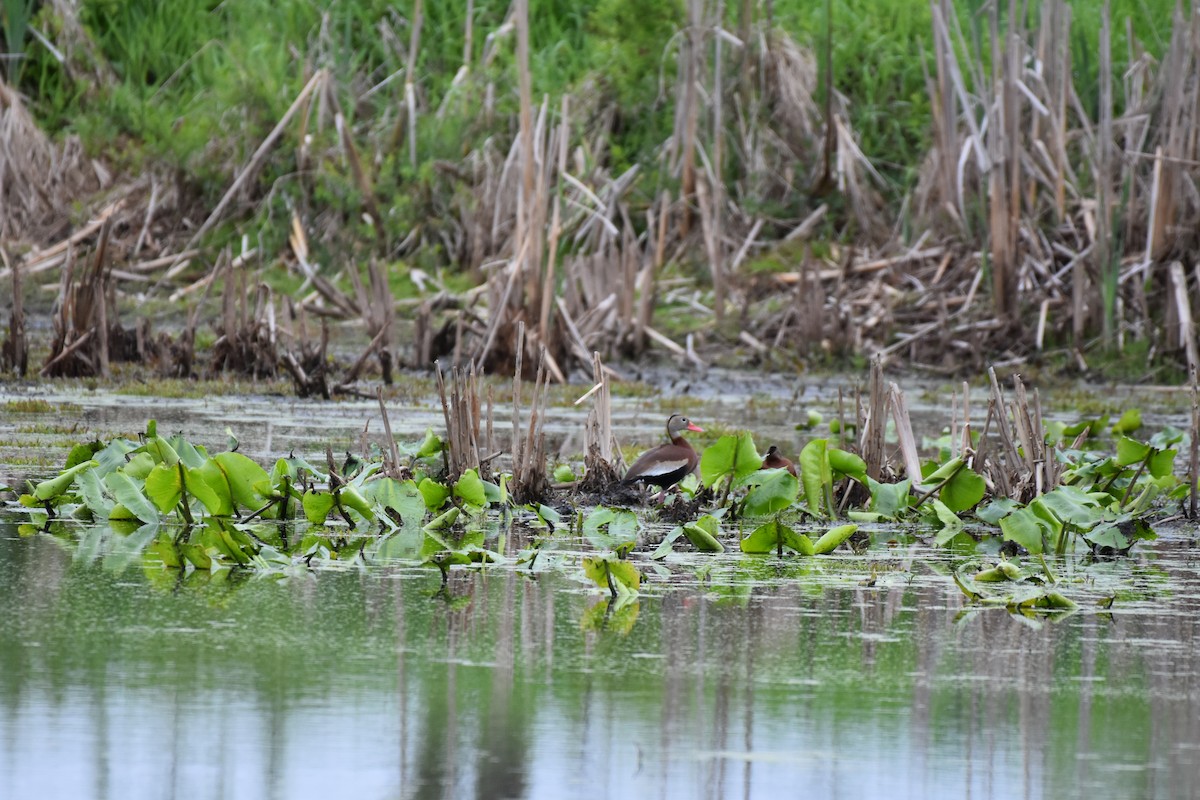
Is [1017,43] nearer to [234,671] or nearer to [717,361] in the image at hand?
[717,361]

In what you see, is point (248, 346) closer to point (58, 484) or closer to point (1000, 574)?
point (58, 484)

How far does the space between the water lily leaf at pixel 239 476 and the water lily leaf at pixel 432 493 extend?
55 centimetres

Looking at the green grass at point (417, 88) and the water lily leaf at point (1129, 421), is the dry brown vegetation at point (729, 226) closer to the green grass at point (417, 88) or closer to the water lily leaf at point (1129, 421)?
the green grass at point (417, 88)

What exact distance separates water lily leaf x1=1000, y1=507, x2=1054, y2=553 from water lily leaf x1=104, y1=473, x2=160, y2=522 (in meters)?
2.72

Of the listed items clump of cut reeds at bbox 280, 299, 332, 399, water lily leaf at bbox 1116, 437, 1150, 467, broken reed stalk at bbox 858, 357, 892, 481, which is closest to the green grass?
clump of cut reeds at bbox 280, 299, 332, 399

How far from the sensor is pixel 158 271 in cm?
1603

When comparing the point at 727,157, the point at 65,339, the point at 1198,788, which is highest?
the point at 727,157

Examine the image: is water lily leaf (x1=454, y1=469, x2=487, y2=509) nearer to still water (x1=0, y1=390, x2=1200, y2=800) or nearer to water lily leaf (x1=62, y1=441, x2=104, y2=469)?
still water (x1=0, y1=390, x2=1200, y2=800)

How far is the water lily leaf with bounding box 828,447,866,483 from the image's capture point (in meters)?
6.94

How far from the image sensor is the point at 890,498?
269 inches

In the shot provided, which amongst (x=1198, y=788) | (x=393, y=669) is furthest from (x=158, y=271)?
(x=1198, y=788)

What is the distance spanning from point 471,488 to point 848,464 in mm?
1350

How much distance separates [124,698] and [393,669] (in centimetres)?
63

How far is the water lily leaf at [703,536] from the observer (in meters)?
6.16
